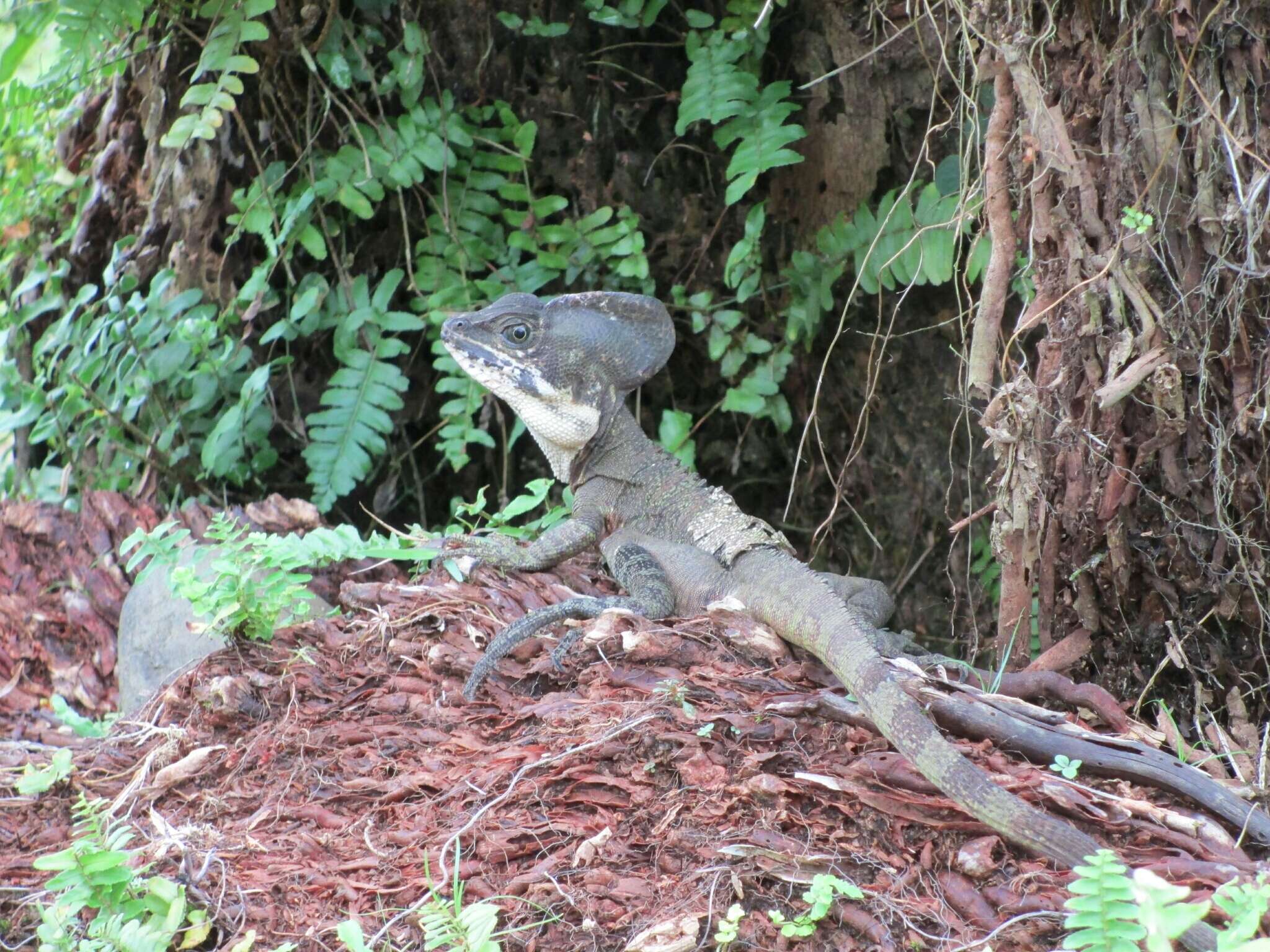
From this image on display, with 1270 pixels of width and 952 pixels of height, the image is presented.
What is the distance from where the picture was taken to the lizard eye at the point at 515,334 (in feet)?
15.4

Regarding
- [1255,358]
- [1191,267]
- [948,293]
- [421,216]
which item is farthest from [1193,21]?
[421,216]

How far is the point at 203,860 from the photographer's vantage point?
9.77 feet

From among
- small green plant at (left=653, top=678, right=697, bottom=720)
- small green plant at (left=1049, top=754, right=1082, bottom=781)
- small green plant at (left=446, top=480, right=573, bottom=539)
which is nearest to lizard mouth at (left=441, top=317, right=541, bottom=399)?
small green plant at (left=446, top=480, right=573, bottom=539)

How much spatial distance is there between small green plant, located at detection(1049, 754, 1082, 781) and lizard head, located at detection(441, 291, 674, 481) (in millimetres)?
2406

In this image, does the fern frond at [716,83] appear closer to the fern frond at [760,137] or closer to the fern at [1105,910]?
the fern frond at [760,137]

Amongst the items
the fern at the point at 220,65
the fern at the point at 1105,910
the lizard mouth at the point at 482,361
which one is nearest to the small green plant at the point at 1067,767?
the fern at the point at 1105,910

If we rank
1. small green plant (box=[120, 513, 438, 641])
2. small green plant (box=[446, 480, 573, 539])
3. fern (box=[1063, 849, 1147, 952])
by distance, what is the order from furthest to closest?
small green plant (box=[446, 480, 573, 539]) → small green plant (box=[120, 513, 438, 641]) → fern (box=[1063, 849, 1147, 952])

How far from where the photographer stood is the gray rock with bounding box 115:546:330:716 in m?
4.16

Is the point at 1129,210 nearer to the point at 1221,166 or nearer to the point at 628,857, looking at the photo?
the point at 1221,166

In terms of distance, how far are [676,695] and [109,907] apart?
4.69 ft

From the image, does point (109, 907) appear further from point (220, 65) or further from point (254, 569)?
point (220, 65)

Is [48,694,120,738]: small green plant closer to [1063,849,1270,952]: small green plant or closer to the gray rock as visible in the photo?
the gray rock

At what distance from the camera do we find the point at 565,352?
15.6ft

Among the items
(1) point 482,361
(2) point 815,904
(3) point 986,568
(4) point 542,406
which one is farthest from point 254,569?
(3) point 986,568
